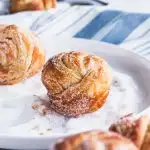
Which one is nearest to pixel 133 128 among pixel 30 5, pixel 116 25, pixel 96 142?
pixel 96 142

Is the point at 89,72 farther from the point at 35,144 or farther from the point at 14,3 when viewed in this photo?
the point at 14,3

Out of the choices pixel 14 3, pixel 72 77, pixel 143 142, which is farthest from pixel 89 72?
pixel 14 3

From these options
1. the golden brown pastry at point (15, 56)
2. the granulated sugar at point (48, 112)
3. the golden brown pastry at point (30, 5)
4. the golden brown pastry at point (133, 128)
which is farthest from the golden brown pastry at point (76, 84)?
the golden brown pastry at point (30, 5)

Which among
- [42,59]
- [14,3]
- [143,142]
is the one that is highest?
[143,142]

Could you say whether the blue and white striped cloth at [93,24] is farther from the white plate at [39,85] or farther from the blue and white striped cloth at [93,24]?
the white plate at [39,85]

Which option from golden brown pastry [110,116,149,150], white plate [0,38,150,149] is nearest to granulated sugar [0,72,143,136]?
white plate [0,38,150,149]

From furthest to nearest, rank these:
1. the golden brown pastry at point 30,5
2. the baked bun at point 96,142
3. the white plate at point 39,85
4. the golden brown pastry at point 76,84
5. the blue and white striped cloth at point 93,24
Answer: the golden brown pastry at point 30,5 → the blue and white striped cloth at point 93,24 → the golden brown pastry at point 76,84 → the white plate at point 39,85 → the baked bun at point 96,142

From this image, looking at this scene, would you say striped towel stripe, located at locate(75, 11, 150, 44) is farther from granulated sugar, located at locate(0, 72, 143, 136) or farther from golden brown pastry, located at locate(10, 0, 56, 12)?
granulated sugar, located at locate(0, 72, 143, 136)
